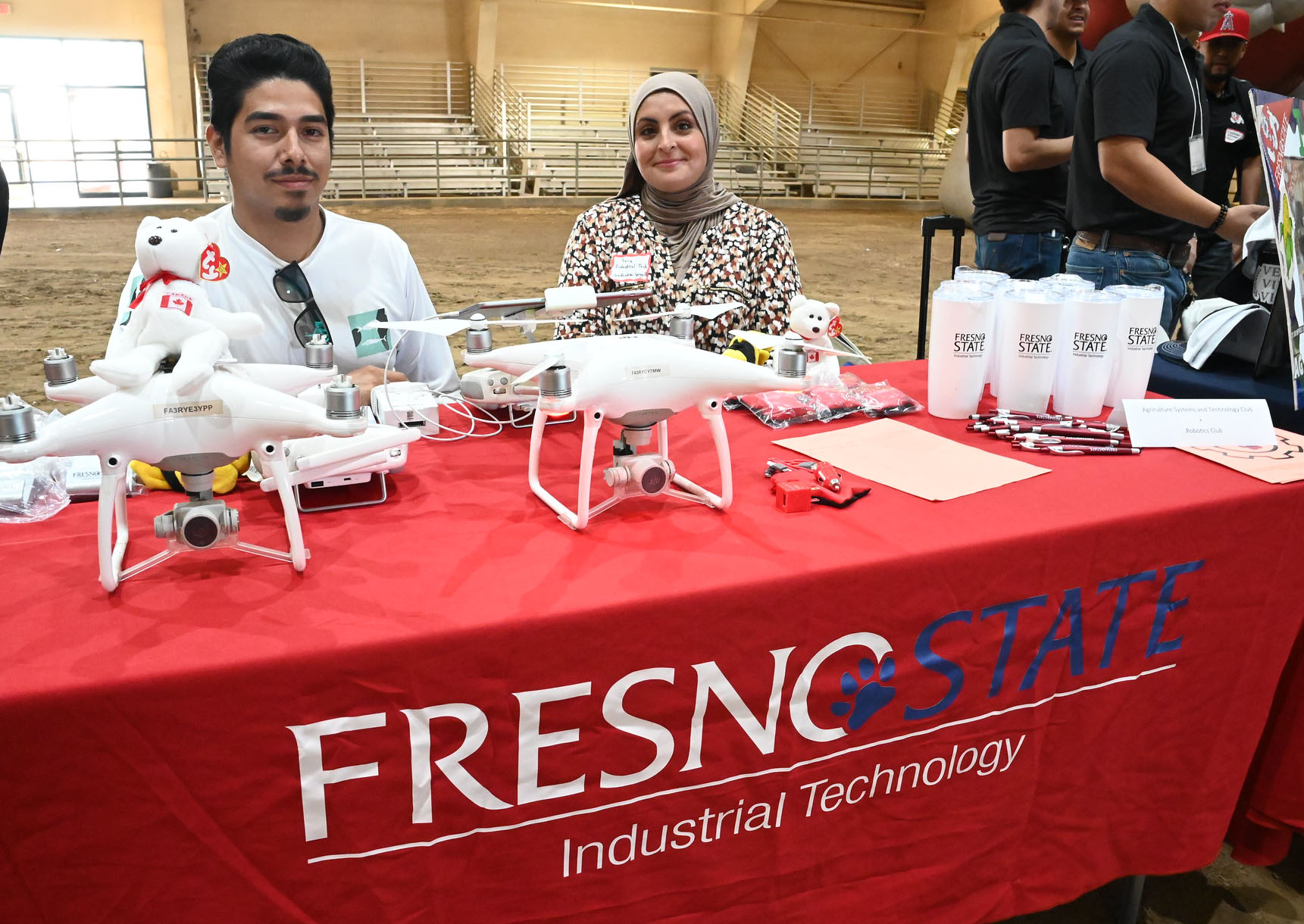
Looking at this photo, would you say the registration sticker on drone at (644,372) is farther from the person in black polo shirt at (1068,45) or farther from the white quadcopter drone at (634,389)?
the person in black polo shirt at (1068,45)

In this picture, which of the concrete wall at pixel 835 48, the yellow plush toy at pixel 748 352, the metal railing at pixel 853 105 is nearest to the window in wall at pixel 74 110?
the concrete wall at pixel 835 48

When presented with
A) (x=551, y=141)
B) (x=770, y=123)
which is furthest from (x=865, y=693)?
(x=770, y=123)

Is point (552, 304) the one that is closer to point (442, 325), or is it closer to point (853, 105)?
point (442, 325)

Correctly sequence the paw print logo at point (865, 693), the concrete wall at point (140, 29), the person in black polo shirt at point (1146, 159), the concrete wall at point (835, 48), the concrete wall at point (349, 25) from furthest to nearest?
the concrete wall at point (835, 48) < the concrete wall at point (349, 25) < the concrete wall at point (140, 29) < the person in black polo shirt at point (1146, 159) < the paw print logo at point (865, 693)

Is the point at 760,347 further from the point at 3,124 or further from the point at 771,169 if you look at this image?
the point at 3,124

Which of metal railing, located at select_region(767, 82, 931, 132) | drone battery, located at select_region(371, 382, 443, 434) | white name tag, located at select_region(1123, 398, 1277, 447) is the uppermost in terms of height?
metal railing, located at select_region(767, 82, 931, 132)

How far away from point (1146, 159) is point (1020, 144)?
0.57 m

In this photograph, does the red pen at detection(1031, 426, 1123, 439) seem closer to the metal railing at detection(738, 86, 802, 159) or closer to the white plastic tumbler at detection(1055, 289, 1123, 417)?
the white plastic tumbler at detection(1055, 289, 1123, 417)

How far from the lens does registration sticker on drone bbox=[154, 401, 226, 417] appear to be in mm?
819

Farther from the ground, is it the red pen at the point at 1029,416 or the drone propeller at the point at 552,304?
the drone propeller at the point at 552,304

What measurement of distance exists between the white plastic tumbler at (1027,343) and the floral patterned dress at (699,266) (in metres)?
0.76

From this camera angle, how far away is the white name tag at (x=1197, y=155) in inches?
84.7

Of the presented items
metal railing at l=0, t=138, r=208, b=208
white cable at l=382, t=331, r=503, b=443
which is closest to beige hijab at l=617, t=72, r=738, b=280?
white cable at l=382, t=331, r=503, b=443

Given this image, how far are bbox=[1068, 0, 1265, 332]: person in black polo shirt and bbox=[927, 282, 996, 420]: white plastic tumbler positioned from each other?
0.96m
